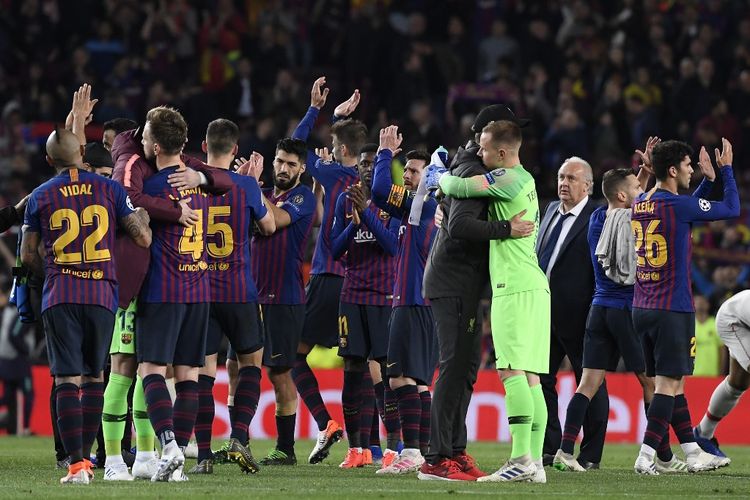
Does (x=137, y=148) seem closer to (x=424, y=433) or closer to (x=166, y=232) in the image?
(x=166, y=232)

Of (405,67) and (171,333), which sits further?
(405,67)

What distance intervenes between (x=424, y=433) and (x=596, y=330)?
5.37 ft

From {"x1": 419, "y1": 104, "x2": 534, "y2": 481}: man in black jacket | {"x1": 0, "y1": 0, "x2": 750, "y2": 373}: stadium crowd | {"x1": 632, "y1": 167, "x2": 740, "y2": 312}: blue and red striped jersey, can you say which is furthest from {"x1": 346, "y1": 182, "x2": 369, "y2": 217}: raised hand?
{"x1": 0, "y1": 0, "x2": 750, "y2": 373}: stadium crowd

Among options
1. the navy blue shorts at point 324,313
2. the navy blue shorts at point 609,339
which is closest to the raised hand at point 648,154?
the navy blue shorts at point 609,339

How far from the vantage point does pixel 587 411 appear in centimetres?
1139

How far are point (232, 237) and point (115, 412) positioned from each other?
164 cm

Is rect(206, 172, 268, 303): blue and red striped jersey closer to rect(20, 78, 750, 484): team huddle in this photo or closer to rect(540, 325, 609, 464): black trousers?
rect(20, 78, 750, 484): team huddle

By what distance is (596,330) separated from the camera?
11.2 meters

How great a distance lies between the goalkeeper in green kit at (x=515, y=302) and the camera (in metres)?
9.09

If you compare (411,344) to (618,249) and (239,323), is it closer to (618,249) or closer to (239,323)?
(239,323)

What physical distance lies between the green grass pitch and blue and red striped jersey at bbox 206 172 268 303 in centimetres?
135

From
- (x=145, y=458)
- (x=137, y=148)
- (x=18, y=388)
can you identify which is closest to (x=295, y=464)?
(x=145, y=458)

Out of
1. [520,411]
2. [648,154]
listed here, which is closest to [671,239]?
[648,154]

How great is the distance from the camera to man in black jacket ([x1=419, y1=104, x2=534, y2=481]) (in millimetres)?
9297
